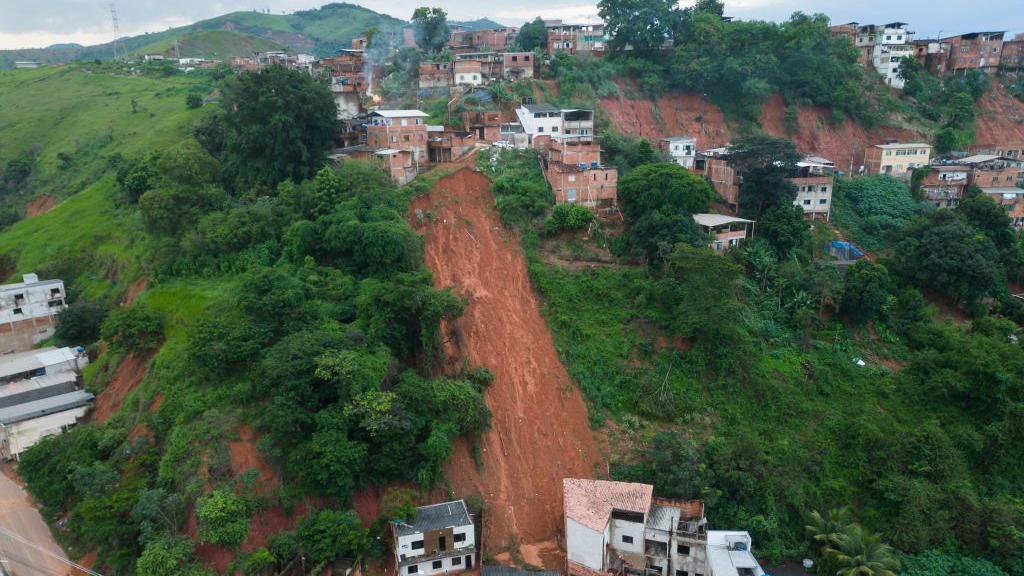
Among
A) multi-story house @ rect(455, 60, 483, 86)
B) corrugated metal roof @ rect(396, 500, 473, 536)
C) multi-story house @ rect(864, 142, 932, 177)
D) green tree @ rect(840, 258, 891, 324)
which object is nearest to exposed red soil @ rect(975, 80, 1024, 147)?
multi-story house @ rect(864, 142, 932, 177)

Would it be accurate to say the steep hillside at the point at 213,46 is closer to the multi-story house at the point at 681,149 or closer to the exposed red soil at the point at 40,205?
the exposed red soil at the point at 40,205

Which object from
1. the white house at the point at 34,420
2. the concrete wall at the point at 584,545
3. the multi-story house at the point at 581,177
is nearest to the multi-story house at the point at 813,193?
the multi-story house at the point at 581,177

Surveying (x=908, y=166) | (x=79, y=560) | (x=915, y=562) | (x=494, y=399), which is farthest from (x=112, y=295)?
(x=908, y=166)

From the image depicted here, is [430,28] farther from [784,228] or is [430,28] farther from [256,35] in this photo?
[256,35]

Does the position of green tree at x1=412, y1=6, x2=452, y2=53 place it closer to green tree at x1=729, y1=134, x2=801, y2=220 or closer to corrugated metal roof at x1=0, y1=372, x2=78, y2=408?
green tree at x1=729, y1=134, x2=801, y2=220

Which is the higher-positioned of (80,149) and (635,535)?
(80,149)

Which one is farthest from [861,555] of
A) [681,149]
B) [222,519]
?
[681,149]
